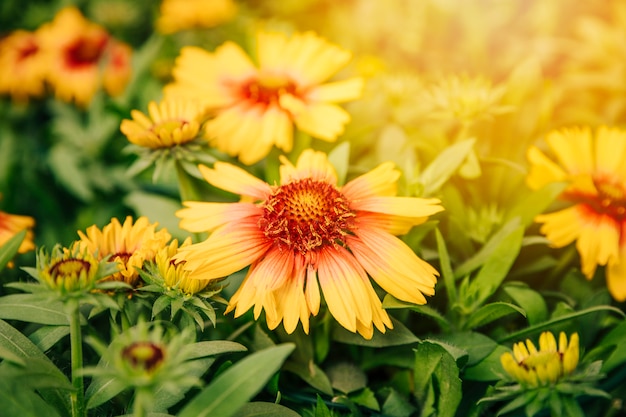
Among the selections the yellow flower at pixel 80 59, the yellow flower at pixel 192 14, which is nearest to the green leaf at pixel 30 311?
the yellow flower at pixel 80 59

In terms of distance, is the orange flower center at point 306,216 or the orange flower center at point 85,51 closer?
the orange flower center at point 306,216

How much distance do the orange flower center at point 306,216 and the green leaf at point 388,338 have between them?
0.13m

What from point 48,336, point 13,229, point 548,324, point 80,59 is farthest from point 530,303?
point 80,59

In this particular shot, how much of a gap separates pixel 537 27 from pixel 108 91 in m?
1.08

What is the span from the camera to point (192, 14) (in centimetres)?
152

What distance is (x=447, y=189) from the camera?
3.13ft

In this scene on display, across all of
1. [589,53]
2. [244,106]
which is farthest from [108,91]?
Answer: [589,53]

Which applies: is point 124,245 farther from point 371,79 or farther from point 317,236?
point 371,79

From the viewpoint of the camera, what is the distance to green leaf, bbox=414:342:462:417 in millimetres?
748

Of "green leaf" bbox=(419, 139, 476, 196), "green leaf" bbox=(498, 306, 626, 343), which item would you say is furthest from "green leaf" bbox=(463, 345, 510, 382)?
"green leaf" bbox=(419, 139, 476, 196)

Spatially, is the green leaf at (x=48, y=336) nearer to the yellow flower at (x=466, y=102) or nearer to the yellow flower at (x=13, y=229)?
the yellow flower at (x=13, y=229)

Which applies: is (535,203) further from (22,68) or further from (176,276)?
(22,68)

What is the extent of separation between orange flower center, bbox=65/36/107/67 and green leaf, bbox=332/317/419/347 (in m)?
1.05

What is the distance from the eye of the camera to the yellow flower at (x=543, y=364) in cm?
67
